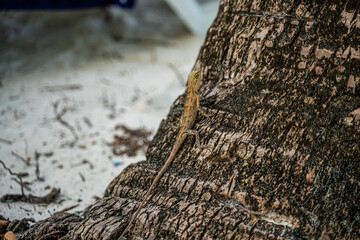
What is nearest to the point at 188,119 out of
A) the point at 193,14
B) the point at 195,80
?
the point at 195,80

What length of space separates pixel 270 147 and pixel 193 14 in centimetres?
637

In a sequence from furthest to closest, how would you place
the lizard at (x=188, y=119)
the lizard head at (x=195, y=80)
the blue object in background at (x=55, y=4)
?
the blue object in background at (x=55, y=4) < the lizard head at (x=195, y=80) < the lizard at (x=188, y=119)

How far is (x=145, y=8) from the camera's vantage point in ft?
29.5

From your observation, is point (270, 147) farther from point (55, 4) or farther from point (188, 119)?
point (55, 4)

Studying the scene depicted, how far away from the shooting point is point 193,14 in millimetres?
7719

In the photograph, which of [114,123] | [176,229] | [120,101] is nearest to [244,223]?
[176,229]

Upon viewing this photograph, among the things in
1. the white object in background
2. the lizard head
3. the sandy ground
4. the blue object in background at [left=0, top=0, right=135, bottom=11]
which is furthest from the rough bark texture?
the white object in background

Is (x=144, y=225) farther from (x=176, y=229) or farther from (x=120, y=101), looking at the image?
(x=120, y=101)

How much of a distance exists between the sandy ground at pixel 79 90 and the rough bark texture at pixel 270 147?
122 cm

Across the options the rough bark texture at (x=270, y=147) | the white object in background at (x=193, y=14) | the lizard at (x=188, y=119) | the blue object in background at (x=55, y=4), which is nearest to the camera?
the rough bark texture at (x=270, y=147)

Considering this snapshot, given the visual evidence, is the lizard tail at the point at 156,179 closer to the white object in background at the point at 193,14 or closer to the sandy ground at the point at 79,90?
the sandy ground at the point at 79,90

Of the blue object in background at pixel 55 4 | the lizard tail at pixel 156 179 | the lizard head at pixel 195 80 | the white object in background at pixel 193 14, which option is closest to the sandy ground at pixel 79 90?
the white object in background at pixel 193 14

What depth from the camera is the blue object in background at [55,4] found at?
6.06m

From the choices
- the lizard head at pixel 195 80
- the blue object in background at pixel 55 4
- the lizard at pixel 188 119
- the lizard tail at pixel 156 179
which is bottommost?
the lizard tail at pixel 156 179
